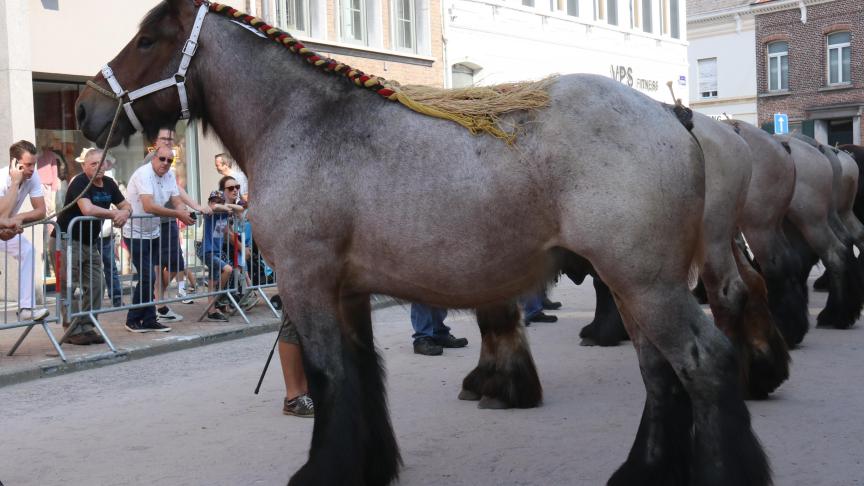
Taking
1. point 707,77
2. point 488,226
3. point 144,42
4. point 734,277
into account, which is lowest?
point 734,277

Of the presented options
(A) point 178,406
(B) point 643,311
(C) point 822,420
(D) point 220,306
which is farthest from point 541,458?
(D) point 220,306

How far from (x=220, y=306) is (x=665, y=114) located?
27.1 ft

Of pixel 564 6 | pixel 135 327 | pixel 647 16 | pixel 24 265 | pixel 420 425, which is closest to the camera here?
pixel 420 425

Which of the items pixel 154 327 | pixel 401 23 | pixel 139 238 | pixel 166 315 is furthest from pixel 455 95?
pixel 401 23

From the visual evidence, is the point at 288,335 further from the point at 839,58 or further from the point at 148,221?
the point at 839,58

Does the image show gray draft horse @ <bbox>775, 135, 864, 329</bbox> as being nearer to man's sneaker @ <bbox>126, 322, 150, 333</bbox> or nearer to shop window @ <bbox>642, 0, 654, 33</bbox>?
man's sneaker @ <bbox>126, 322, 150, 333</bbox>

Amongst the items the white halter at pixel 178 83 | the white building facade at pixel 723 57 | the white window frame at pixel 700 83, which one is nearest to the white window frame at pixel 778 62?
the white building facade at pixel 723 57

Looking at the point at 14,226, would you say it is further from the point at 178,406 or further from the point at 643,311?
the point at 643,311

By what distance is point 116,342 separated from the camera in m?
9.98

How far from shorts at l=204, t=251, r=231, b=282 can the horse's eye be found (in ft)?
22.3

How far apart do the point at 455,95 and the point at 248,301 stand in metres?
8.31

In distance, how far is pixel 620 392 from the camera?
7004mm

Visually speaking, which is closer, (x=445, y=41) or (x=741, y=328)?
(x=741, y=328)

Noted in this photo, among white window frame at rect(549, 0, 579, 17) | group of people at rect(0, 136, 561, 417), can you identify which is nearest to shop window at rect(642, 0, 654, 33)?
white window frame at rect(549, 0, 579, 17)
